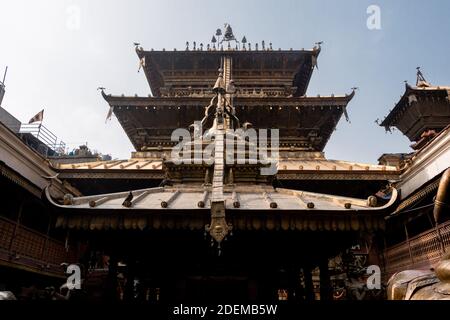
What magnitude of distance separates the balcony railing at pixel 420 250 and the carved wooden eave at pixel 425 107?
34.9ft

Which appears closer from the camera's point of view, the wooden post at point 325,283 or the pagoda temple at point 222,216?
the pagoda temple at point 222,216

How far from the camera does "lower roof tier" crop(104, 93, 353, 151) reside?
1509cm

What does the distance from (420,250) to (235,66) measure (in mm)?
13265

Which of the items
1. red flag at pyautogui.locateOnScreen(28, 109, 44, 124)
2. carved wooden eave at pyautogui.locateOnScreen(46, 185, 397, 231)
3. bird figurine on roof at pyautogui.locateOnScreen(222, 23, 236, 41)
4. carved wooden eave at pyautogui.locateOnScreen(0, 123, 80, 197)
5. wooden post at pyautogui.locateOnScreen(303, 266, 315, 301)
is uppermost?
bird figurine on roof at pyautogui.locateOnScreen(222, 23, 236, 41)

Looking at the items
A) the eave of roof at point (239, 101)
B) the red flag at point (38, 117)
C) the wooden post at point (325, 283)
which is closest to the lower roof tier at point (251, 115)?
the eave of roof at point (239, 101)

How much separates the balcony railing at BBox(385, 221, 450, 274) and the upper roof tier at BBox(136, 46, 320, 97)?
1009 centimetres

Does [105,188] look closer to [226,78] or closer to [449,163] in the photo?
[226,78]

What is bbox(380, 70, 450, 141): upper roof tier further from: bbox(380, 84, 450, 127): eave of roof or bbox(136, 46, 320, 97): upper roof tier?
bbox(136, 46, 320, 97): upper roof tier

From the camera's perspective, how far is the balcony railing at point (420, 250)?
998 cm

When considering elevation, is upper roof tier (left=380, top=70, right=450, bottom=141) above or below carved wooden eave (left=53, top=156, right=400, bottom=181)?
above

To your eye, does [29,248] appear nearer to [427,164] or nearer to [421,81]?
[427,164]

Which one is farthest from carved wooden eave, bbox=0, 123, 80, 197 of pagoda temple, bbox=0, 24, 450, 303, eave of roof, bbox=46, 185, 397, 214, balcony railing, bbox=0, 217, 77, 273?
eave of roof, bbox=46, 185, 397, 214

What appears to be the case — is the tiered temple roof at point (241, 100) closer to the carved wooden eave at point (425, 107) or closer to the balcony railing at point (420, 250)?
the balcony railing at point (420, 250)
